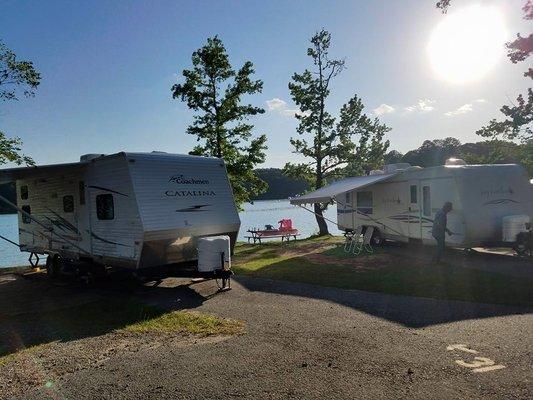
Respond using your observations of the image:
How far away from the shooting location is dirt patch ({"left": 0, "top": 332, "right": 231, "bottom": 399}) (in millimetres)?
5386

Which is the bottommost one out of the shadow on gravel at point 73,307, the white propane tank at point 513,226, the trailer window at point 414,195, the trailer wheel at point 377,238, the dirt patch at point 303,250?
the shadow on gravel at point 73,307

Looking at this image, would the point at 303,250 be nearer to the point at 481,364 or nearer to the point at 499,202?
the point at 499,202

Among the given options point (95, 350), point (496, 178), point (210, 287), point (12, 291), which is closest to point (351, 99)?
point (496, 178)

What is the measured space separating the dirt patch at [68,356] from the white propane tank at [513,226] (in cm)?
923

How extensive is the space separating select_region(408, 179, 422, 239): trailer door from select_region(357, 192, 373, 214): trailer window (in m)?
2.59

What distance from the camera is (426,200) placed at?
14547 mm

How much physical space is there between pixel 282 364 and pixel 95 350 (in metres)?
2.68

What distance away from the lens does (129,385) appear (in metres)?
5.16

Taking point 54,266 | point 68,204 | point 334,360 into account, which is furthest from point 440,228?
point 54,266

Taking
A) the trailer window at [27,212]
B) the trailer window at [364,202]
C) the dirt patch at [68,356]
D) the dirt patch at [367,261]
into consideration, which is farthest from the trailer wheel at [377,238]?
the trailer window at [27,212]

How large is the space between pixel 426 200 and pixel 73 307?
10.3 m

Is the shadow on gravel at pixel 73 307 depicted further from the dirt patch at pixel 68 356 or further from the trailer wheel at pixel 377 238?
the trailer wheel at pixel 377 238

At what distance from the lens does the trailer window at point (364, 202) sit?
1789 centimetres

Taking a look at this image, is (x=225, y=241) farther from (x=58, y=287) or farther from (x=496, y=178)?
(x=496, y=178)
